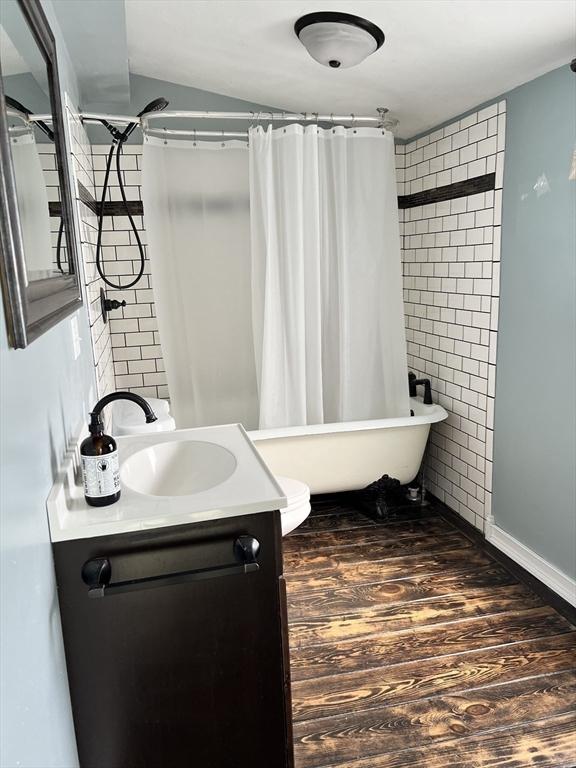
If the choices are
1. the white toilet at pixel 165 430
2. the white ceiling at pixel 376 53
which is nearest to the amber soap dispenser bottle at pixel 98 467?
the white toilet at pixel 165 430

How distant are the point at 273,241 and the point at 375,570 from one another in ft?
5.82

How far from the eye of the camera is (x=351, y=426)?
10.1 feet

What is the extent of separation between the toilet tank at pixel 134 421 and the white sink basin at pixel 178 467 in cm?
38

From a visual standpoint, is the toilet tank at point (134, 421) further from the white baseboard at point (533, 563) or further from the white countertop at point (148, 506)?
the white baseboard at point (533, 563)

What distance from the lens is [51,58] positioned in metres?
1.53

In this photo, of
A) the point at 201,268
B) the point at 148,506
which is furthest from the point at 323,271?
the point at 148,506

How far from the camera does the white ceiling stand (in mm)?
2041

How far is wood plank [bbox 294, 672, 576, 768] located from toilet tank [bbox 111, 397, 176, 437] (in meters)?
1.22

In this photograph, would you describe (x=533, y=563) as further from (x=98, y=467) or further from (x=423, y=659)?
(x=98, y=467)

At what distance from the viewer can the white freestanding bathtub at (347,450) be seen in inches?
120

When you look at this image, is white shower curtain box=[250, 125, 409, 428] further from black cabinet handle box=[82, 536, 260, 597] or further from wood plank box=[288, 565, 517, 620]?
black cabinet handle box=[82, 536, 260, 597]

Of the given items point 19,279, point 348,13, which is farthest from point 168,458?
point 348,13

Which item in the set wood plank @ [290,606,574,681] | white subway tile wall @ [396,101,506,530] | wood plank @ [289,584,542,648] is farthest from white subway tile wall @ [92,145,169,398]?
wood plank @ [290,606,574,681]

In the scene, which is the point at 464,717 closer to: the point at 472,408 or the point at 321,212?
the point at 472,408
